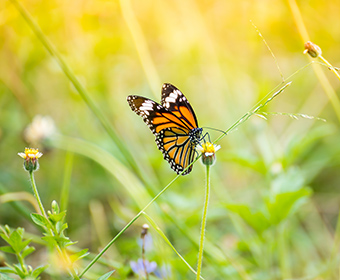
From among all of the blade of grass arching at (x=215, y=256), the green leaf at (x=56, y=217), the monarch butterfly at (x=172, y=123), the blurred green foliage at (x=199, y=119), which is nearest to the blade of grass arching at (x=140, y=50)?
the blurred green foliage at (x=199, y=119)

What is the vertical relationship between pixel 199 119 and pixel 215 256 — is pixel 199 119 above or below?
above

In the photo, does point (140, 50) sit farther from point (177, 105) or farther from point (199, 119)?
point (199, 119)

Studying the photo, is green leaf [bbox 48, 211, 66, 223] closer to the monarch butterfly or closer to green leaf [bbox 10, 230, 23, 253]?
green leaf [bbox 10, 230, 23, 253]

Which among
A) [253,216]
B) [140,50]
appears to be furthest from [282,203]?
[140,50]

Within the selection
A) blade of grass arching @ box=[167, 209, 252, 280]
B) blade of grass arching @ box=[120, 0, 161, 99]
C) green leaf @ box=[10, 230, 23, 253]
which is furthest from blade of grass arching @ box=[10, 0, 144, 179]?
green leaf @ box=[10, 230, 23, 253]

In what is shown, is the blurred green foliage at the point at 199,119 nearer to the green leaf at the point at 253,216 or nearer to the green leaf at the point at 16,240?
the green leaf at the point at 253,216

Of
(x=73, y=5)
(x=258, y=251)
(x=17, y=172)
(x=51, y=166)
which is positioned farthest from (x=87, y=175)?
(x=258, y=251)

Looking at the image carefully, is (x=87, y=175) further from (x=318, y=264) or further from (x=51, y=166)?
(x=318, y=264)
